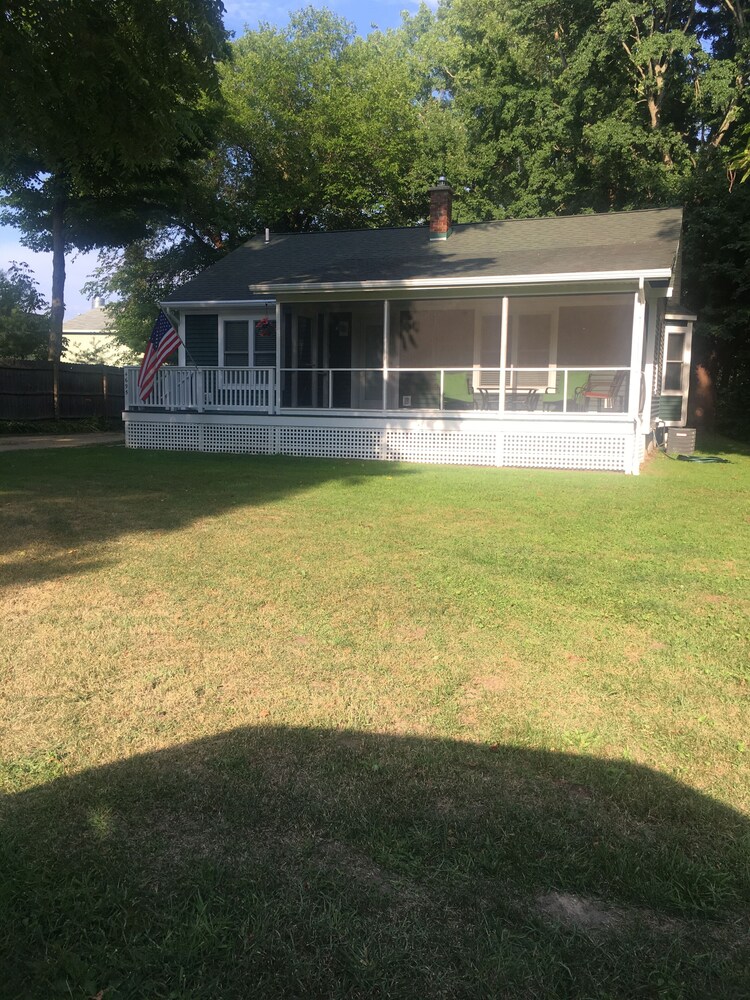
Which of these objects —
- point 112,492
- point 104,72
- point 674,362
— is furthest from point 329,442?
point 674,362

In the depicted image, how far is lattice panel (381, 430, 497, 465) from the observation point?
13711 mm

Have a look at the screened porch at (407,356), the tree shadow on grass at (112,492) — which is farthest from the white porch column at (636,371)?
the tree shadow on grass at (112,492)

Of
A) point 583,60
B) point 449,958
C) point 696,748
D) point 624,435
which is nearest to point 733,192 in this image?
point 583,60

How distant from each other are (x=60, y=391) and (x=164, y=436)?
7.59m

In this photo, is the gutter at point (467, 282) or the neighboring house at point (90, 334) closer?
the gutter at point (467, 282)

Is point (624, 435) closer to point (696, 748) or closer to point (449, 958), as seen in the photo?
point (696, 748)

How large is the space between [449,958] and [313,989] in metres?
0.35

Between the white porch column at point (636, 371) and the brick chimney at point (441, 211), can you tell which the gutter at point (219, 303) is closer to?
the brick chimney at point (441, 211)

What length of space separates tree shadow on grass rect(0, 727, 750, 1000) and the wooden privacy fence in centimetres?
1935

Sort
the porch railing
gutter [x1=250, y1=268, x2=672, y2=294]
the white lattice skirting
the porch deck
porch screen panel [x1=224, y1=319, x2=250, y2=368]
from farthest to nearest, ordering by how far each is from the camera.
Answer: porch screen panel [x1=224, y1=319, x2=250, y2=368], the porch railing, the porch deck, the white lattice skirting, gutter [x1=250, y1=268, x2=672, y2=294]

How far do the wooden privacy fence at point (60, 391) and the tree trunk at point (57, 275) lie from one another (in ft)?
5.77

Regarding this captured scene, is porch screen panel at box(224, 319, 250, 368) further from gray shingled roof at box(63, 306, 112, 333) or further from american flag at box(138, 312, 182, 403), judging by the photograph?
gray shingled roof at box(63, 306, 112, 333)

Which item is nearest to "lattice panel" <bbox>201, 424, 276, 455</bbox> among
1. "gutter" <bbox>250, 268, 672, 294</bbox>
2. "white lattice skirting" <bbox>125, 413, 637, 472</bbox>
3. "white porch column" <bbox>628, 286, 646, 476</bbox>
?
"white lattice skirting" <bbox>125, 413, 637, 472</bbox>

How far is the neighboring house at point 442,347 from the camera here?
1332 cm
